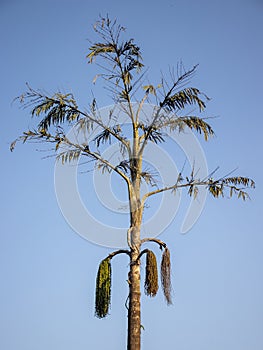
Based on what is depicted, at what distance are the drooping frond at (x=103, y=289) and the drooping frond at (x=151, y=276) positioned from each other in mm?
576

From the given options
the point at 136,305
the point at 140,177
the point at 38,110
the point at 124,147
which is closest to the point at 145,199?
the point at 140,177

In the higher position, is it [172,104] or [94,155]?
[172,104]

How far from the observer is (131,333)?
7941 mm

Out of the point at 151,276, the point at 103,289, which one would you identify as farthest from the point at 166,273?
the point at 103,289

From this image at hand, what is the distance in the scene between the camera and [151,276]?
826 cm

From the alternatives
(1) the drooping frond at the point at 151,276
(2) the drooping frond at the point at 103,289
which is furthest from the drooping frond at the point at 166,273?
(2) the drooping frond at the point at 103,289

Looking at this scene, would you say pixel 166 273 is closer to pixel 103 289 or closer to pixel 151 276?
pixel 151 276

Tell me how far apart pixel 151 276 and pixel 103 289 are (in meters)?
0.75

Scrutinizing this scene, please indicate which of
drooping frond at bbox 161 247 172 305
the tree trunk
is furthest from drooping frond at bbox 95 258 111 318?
drooping frond at bbox 161 247 172 305

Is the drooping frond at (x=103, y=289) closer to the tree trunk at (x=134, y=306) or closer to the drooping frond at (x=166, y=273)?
the tree trunk at (x=134, y=306)

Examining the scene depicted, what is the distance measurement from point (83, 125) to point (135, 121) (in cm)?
91

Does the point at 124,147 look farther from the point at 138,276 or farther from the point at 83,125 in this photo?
the point at 138,276

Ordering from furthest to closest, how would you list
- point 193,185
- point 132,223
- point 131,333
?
point 193,185 < point 132,223 < point 131,333

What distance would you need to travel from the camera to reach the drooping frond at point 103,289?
8297 millimetres
